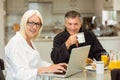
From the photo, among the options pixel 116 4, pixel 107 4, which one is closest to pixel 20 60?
pixel 116 4

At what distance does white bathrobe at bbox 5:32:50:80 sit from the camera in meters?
2.15

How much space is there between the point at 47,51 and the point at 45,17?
7.62ft

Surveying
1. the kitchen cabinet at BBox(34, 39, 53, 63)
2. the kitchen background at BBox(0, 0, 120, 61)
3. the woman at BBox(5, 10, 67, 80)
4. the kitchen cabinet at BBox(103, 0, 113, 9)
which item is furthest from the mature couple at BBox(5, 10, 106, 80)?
the kitchen background at BBox(0, 0, 120, 61)

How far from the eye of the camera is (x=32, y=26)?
2398 millimetres

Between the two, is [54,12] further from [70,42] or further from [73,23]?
[70,42]

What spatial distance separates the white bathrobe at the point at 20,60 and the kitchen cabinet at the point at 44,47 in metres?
2.50

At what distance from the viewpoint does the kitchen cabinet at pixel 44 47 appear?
193 inches

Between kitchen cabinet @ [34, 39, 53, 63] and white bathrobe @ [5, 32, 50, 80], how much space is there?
2.50 m

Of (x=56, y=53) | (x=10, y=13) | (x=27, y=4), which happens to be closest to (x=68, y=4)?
(x=27, y=4)

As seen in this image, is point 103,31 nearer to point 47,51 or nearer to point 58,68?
point 47,51

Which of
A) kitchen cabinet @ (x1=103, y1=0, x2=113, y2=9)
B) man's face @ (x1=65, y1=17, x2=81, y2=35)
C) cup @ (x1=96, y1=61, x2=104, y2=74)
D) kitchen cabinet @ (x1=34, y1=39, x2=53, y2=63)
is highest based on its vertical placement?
kitchen cabinet @ (x1=103, y1=0, x2=113, y2=9)

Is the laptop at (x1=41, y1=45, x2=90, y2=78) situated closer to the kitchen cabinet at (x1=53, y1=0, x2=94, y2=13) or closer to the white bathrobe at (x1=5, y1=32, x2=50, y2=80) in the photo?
the white bathrobe at (x1=5, y1=32, x2=50, y2=80)

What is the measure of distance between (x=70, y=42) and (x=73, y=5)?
4.72 meters

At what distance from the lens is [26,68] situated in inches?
85.3
